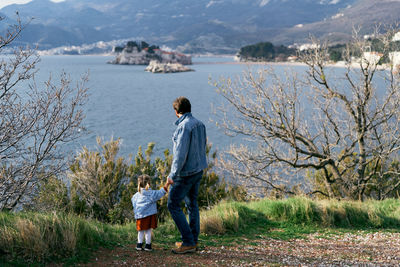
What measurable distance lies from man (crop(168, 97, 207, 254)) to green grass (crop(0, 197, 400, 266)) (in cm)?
67

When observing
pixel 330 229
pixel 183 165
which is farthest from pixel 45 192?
pixel 330 229

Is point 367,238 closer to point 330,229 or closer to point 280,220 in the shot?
point 330,229

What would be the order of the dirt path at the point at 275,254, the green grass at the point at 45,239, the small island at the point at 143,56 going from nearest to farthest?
the green grass at the point at 45,239
the dirt path at the point at 275,254
the small island at the point at 143,56

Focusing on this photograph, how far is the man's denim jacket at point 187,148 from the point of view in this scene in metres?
5.12

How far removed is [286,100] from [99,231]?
7.75 m

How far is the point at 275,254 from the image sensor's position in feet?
18.6

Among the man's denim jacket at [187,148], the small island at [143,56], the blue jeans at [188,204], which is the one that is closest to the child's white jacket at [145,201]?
the blue jeans at [188,204]

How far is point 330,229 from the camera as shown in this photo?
7.44 metres

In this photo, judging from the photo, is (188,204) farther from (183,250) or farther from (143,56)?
(143,56)

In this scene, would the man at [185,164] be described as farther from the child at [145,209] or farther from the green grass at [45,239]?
the green grass at [45,239]

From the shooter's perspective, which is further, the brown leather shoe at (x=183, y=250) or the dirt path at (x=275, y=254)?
the brown leather shoe at (x=183, y=250)

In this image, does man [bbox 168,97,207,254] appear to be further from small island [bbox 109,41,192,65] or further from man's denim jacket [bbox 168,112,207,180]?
small island [bbox 109,41,192,65]

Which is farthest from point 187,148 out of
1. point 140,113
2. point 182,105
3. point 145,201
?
point 140,113

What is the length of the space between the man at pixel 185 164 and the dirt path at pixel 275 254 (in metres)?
0.34
